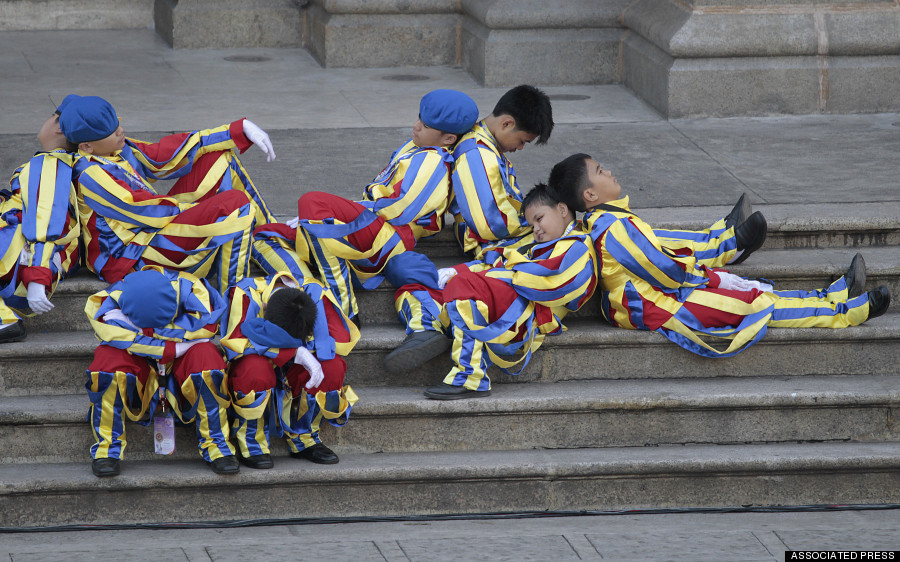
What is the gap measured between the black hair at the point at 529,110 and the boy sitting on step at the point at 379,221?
0.55 ft

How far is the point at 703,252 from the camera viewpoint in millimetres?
5359

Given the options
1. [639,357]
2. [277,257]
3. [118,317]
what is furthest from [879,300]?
[118,317]

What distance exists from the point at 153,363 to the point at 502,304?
1.38m

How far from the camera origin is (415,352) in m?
4.79

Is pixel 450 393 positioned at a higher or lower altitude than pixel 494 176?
lower

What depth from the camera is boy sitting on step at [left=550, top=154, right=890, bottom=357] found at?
197 inches

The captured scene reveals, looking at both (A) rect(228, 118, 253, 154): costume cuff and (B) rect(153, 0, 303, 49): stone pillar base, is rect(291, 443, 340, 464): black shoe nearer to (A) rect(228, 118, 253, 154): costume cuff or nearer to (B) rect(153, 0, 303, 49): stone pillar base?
(A) rect(228, 118, 253, 154): costume cuff

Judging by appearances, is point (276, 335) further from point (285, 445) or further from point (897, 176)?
point (897, 176)

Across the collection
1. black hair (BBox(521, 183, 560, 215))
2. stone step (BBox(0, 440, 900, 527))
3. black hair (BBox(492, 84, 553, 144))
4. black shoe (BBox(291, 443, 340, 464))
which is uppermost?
black hair (BBox(492, 84, 553, 144))

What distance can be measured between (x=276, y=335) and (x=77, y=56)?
6.23 metres

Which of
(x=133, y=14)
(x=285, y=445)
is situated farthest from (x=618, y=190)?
(x=133, y=14)

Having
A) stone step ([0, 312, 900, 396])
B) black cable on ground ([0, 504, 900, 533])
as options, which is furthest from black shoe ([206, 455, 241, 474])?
stone step ([0, 312, 900, 396])

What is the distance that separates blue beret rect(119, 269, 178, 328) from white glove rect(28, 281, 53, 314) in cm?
46

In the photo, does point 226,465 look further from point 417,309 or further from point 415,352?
point 417,309
